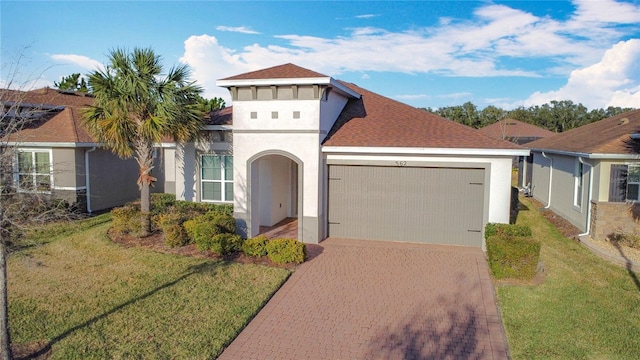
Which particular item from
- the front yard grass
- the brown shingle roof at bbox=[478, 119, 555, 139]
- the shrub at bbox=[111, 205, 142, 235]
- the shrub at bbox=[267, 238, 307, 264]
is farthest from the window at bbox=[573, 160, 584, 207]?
the brown shingle roof at bbox=[478, 119, 555, 139]

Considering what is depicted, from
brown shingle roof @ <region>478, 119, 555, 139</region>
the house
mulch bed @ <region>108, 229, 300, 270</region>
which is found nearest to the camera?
mulch bed @ <region>108, 229, 300, 270</region>

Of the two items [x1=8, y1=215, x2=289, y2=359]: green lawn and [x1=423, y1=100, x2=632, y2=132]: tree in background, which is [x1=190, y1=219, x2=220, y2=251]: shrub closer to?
[x1=8, y1=215, x2=289, y2=359]: green lawn

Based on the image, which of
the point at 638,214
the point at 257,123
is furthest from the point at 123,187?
the point at 638,214

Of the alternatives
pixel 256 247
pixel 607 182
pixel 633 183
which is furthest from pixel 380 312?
pixel 633 183

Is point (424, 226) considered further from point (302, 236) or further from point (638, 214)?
point (638, 214)

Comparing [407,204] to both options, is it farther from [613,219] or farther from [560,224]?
[560,224]

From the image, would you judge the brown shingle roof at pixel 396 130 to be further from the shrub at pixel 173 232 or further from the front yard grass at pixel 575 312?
the shrub at pixel 173 232
